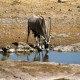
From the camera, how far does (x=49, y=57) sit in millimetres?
29625

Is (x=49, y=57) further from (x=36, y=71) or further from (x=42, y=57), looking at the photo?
(x=36, y=71)

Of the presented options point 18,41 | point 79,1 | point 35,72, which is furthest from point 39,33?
point 79,1

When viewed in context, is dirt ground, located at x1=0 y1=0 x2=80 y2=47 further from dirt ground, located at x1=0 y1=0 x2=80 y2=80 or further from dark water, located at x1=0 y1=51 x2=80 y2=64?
dark water, located at x1=0 y1=51 x2=80 y2=64

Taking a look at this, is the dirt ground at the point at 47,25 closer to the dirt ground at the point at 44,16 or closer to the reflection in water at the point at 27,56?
the dirt ground at the point at 44,16

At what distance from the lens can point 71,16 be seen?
47125 mm

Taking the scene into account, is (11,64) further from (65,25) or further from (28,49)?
(65,25)

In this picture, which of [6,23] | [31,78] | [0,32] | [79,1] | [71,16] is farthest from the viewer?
[79,1]

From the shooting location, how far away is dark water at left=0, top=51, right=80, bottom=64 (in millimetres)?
28844

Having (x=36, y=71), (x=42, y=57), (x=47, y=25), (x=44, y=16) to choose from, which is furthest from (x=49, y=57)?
(x=44, y=16)

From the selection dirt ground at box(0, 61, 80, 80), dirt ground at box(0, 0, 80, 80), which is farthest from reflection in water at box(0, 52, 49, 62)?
dirt ground at box(0, 61, 80, 80)

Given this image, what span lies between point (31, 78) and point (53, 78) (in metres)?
1.09

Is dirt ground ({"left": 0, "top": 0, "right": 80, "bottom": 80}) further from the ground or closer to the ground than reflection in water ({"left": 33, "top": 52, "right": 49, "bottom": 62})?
further from the ground

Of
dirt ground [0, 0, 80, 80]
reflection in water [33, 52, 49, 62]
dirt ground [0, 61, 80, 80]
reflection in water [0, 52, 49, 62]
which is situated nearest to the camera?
dirt ground [0, 61, 80, 80]

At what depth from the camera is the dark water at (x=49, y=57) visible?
2884 cm
